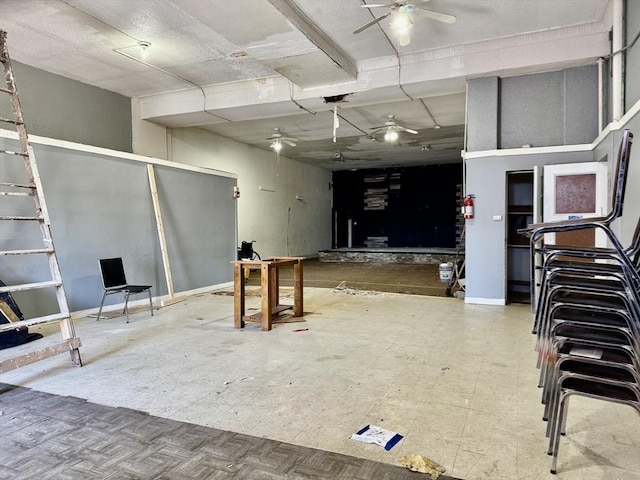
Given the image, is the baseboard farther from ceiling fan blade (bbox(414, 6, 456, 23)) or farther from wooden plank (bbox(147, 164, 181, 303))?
wooden plank (bbox(147, 164, 181, 303))

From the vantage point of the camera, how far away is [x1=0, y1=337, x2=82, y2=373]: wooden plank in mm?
2859

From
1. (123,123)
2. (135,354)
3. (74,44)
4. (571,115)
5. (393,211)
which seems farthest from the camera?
(393,211)

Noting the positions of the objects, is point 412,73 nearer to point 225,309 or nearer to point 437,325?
A: point 437,325

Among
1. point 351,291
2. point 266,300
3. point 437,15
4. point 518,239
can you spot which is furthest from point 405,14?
point 351,291

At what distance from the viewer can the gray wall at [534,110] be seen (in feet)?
17.1

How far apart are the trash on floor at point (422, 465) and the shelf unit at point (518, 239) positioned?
4802mm

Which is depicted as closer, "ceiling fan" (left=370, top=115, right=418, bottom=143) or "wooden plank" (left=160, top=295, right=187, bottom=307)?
"wooden plank" (left=160, top=295, right=187, bottom=307)

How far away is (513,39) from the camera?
502 centimetres

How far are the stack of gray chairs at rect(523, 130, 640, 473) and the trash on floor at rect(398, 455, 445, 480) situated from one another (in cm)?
→ 51

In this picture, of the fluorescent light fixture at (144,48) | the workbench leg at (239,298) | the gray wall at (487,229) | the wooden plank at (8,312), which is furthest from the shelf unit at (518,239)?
the wooden plank at (8,312)

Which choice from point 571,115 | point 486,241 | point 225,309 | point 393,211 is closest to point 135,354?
point 225,309

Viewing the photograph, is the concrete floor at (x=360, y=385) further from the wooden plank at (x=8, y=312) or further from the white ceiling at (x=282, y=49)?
the white ceiling at (x=282, y=49)

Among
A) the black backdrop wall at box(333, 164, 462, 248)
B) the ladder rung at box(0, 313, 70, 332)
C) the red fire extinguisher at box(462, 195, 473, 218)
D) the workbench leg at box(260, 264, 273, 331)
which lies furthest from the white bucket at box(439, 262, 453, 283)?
the black backdrop wall at box(333, 164, 462, 248)

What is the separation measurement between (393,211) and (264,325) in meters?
11.2
